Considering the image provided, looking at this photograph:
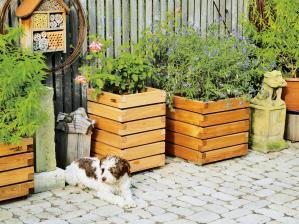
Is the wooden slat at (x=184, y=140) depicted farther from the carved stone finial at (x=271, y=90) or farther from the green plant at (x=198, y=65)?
the carved stone finial at (x=271, y=90)

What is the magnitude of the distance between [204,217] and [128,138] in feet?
5.11

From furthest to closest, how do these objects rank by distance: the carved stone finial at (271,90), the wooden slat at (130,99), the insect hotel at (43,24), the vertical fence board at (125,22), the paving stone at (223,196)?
the carved stone finial at (271,90), the vertical fence board at (125,22), the wooden slat at (130,99), the insect hotel at (43,24), the paving stone at (223,196)

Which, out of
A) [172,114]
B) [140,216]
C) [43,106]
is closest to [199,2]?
[172,114]

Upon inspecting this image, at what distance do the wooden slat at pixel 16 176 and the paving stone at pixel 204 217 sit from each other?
1656 mm

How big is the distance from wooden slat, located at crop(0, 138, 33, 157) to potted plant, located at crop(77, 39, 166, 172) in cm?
116

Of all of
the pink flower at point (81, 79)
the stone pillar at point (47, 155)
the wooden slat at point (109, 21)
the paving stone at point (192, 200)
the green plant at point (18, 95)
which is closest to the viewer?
the green plant at point (18, 95)

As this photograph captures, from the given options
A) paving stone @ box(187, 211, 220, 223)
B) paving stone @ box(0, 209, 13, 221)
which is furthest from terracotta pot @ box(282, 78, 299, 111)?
paving stone @ box(0, 209, 13, 221)

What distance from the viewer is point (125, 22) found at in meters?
7.73

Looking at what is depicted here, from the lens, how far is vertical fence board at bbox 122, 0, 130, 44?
25.2ft

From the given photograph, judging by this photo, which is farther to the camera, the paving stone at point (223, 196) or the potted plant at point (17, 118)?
the paving stone at point (223, 196)

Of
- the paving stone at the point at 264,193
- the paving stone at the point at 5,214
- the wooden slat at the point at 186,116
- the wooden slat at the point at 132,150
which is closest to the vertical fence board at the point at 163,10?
the wooden slat at the point at 186,116

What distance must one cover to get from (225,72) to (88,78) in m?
1.70

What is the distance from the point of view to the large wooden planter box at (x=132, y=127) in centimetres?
688

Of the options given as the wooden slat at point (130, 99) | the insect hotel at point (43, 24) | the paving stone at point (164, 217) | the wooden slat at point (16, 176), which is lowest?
Answer: the paving stone at point (164, 217)
